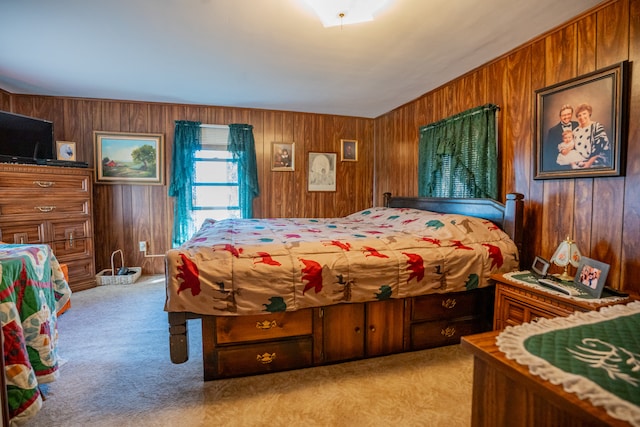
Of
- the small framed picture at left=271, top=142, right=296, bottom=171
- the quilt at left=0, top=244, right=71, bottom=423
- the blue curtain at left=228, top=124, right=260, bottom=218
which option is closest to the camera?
the quilt at left=0, top=244, right=71, bottom=423

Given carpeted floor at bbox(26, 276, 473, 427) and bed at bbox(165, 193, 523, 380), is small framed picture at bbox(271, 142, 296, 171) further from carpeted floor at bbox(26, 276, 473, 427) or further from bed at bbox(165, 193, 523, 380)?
carpeted floor at bbox(26, 276, 473, 427)

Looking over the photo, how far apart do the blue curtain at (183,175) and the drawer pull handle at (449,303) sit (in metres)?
3.35

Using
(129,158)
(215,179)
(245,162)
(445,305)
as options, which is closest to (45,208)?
(129,158)

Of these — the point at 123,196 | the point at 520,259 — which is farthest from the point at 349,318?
the point at 123,196

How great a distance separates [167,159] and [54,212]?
136 cm

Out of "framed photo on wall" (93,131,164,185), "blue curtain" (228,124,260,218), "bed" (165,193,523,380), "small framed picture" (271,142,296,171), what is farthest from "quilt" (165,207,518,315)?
"framed photo on wall" (93,131,164,185)

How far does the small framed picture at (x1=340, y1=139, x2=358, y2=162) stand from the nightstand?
121 inches

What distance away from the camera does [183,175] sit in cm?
406

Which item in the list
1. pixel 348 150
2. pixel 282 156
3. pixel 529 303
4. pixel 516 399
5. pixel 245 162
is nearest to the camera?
pixel 516 399

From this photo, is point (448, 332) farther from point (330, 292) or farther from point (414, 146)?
point (414, 146)

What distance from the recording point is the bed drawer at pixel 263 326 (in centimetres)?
175

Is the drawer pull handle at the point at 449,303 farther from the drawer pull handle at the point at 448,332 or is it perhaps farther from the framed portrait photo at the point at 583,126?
the framed portrait photo at the point at 583,126

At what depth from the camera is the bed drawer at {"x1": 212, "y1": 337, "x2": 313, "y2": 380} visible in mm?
1779

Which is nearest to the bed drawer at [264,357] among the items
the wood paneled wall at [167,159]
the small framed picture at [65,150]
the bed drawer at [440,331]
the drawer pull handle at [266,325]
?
the drawer pull handle at [266,325]
